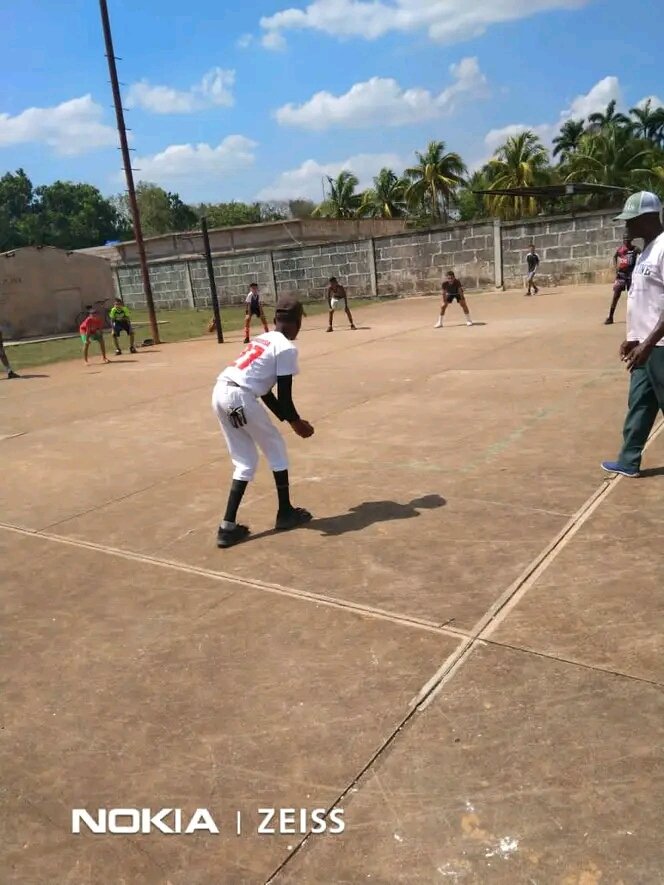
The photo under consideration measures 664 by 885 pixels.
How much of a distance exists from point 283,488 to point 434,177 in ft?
149

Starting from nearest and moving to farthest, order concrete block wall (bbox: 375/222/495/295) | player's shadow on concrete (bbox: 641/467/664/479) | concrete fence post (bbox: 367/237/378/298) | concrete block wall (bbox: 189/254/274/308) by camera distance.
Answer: player's shadow on concrete (bbox: 641/467/664/479) → concrete block wall (bbox: 375/222/495/295) → concrete fence post (bbox: 367/237/378/298) → concrete block wall (bbox: 189/254/274/308)

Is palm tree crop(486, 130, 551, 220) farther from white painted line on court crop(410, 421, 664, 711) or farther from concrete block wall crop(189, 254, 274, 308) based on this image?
white painted line on court crop(410, 421, 664, 711)

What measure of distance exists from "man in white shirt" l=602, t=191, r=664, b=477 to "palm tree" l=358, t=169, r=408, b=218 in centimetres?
4869

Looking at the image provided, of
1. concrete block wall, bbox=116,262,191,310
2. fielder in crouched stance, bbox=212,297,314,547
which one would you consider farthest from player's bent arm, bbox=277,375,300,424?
concrete block wall, bbox=116,262,191,310

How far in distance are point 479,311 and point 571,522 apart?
50.8ft

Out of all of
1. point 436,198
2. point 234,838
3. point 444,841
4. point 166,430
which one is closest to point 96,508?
point 166,430

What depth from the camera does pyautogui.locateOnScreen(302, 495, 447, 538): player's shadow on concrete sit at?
4.46m

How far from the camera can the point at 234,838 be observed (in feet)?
6.93

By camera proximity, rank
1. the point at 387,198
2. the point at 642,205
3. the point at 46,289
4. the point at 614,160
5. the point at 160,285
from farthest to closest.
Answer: the point at 387,198 < the point at 614,160 < the point at 160,285 < the point at 46,289 < the point at 642,205

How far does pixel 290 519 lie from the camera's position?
4.53m

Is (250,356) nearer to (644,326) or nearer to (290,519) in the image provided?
(290,519)

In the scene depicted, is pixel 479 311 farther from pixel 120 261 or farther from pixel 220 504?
pixel 120 261

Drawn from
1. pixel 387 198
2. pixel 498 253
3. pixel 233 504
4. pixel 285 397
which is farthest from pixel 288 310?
pixel 387 198

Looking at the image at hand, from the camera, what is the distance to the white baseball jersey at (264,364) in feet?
13.6
